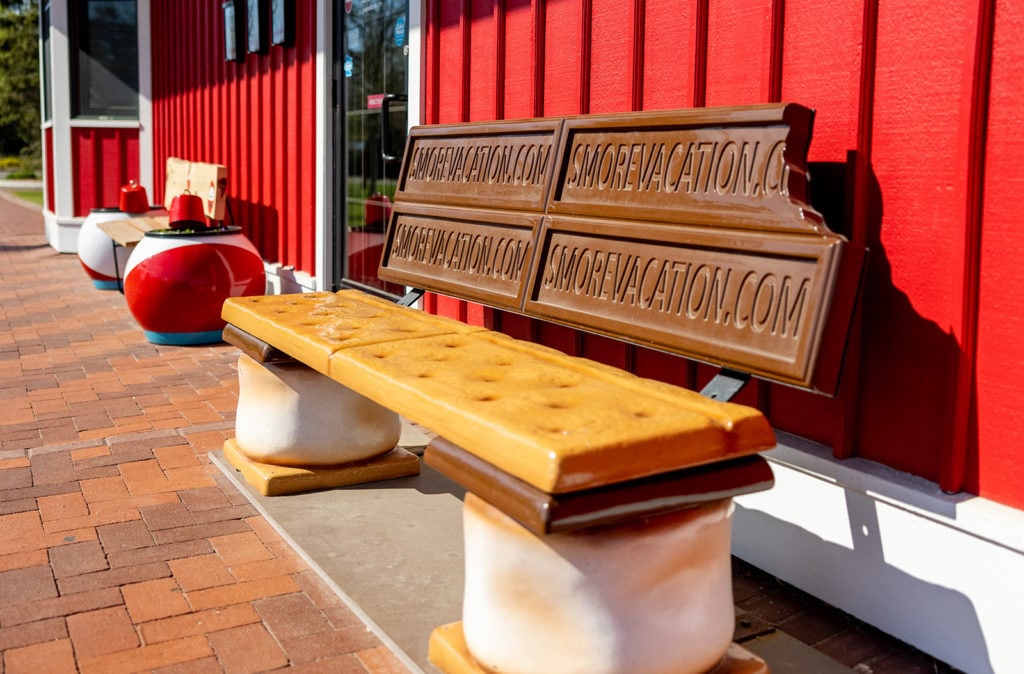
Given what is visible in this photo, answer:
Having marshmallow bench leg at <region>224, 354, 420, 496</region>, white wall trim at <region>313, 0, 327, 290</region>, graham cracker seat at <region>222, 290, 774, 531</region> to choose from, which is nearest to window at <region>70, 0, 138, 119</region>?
white wall trim at <region>313, 0, 327, 290</region>

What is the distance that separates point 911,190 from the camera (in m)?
2.54

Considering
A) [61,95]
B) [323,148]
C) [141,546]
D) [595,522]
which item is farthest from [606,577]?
[61,95]

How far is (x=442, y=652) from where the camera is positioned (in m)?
2.28

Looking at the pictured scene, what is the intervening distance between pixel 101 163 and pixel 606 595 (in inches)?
415

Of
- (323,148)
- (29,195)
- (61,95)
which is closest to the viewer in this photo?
(323,148)

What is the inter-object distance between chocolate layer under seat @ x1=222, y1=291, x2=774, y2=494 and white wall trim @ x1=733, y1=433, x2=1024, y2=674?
0.58m

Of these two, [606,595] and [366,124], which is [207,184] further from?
[606,595]

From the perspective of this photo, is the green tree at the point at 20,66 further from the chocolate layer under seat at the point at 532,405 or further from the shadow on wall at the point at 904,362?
the shadow on wall at the point at 904,362

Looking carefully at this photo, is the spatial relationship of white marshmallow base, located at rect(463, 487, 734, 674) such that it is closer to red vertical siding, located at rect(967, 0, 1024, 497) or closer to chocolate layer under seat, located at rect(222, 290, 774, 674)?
chocolate layer under seat, located at rect(222, 290, 774, 674)

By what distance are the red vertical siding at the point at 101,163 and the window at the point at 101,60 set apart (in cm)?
21

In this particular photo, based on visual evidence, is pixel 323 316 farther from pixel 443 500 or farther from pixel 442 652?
pixel 442 652

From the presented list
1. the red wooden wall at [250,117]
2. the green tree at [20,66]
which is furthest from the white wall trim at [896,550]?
the green tree at [20,66]

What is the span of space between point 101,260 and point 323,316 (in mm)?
5453

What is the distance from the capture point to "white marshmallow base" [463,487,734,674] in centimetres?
200
